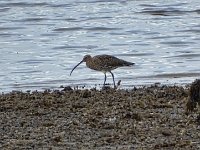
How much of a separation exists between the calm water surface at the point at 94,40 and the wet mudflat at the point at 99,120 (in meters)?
2.39

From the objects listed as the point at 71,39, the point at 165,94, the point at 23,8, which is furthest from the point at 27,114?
Answer: the point at 23,8

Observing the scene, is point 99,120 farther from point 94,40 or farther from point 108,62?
point 94,40

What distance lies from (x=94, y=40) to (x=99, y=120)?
1111 centimetres

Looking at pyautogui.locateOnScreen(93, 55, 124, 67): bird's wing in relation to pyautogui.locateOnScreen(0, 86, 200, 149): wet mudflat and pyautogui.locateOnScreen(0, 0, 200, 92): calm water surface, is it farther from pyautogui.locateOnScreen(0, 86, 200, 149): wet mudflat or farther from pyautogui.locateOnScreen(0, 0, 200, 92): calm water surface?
pyautogui.locateOnScreen(0, 86, 200, 149): wet mudflat

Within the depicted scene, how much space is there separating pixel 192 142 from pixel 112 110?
232 cm

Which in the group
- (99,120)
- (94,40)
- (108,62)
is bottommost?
(94,40)

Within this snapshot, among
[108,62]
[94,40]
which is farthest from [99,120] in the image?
[94,40]

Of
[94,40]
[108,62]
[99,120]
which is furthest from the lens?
[94,40]

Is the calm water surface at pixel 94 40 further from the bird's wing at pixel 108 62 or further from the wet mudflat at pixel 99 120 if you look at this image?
the wet mudflat at pixel 99 120

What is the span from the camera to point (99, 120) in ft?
34.2

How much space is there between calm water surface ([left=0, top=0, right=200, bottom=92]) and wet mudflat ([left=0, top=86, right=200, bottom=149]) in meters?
2.39

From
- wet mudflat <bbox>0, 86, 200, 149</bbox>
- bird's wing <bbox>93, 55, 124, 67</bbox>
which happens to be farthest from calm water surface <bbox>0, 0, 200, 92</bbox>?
wet mudflat <bbox>0, 86, 200, 149</bbox>

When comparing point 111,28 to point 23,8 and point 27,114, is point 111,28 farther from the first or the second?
point 27,114

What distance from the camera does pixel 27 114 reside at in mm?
11141
